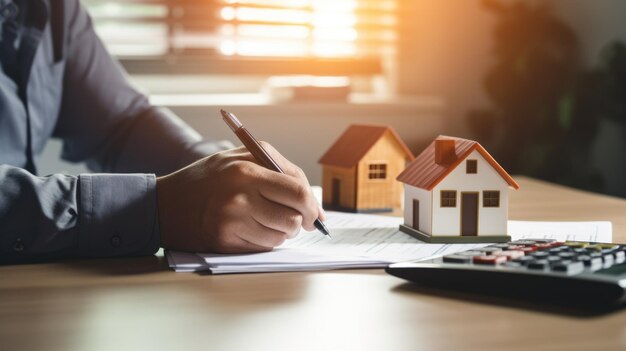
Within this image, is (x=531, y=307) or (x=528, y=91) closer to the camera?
(x=531, y=307)

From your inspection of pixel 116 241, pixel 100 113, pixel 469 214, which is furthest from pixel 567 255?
pixel 100 113

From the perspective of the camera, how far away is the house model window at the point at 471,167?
0.86 meters

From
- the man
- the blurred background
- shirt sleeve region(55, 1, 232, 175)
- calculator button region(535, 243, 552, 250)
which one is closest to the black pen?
the man

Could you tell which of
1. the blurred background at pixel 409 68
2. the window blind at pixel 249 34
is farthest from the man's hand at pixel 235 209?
the window blind at pixel 249 34

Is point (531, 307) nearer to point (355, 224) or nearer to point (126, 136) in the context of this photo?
point (355, 224)

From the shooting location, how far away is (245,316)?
578 millimetres

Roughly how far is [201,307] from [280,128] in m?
2.04

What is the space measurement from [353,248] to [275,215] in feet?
0.32

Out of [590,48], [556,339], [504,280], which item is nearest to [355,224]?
[504,280]

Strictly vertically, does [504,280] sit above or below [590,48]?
below

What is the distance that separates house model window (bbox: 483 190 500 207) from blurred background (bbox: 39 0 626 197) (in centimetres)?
175

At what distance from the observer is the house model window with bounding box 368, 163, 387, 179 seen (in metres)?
1.09

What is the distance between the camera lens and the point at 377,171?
1.09 metres

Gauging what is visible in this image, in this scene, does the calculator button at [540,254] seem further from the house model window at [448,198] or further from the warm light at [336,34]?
the warm light at [336,34]
